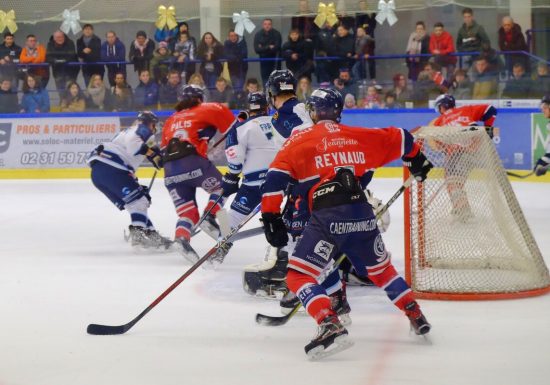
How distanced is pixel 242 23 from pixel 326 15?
112 centimetres

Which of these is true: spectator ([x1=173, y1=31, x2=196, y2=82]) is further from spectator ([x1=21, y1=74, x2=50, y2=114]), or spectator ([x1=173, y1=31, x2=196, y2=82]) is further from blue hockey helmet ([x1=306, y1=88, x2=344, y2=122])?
blue hockey helmet ([x1=306, y1=88, x2=344, y2=122])

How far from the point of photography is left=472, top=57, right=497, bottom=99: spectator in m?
10.5

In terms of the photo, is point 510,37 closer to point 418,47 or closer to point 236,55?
point 418,47

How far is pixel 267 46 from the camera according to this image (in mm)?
11477

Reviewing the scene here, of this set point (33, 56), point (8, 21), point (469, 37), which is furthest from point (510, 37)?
point (8, 21)

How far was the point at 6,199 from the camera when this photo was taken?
31.3ft

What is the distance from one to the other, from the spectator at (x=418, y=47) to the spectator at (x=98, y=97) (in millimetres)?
3615

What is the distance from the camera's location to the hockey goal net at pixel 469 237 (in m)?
4.72

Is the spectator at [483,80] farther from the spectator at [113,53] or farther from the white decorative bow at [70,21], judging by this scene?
the white decorative bow at [70,21]

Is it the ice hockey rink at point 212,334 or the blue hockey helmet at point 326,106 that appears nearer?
the ice hockey rink at point 212,334

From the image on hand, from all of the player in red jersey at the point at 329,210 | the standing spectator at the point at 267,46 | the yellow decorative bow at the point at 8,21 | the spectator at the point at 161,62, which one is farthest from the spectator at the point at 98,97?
the player in red jersey at the point at 329,210

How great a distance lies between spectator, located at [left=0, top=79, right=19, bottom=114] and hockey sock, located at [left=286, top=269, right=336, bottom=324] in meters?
8.63

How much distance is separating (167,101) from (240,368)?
8.28m

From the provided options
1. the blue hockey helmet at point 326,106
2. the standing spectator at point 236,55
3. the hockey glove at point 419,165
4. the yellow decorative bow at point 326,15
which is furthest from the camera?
the standing spectator at point 236,55
